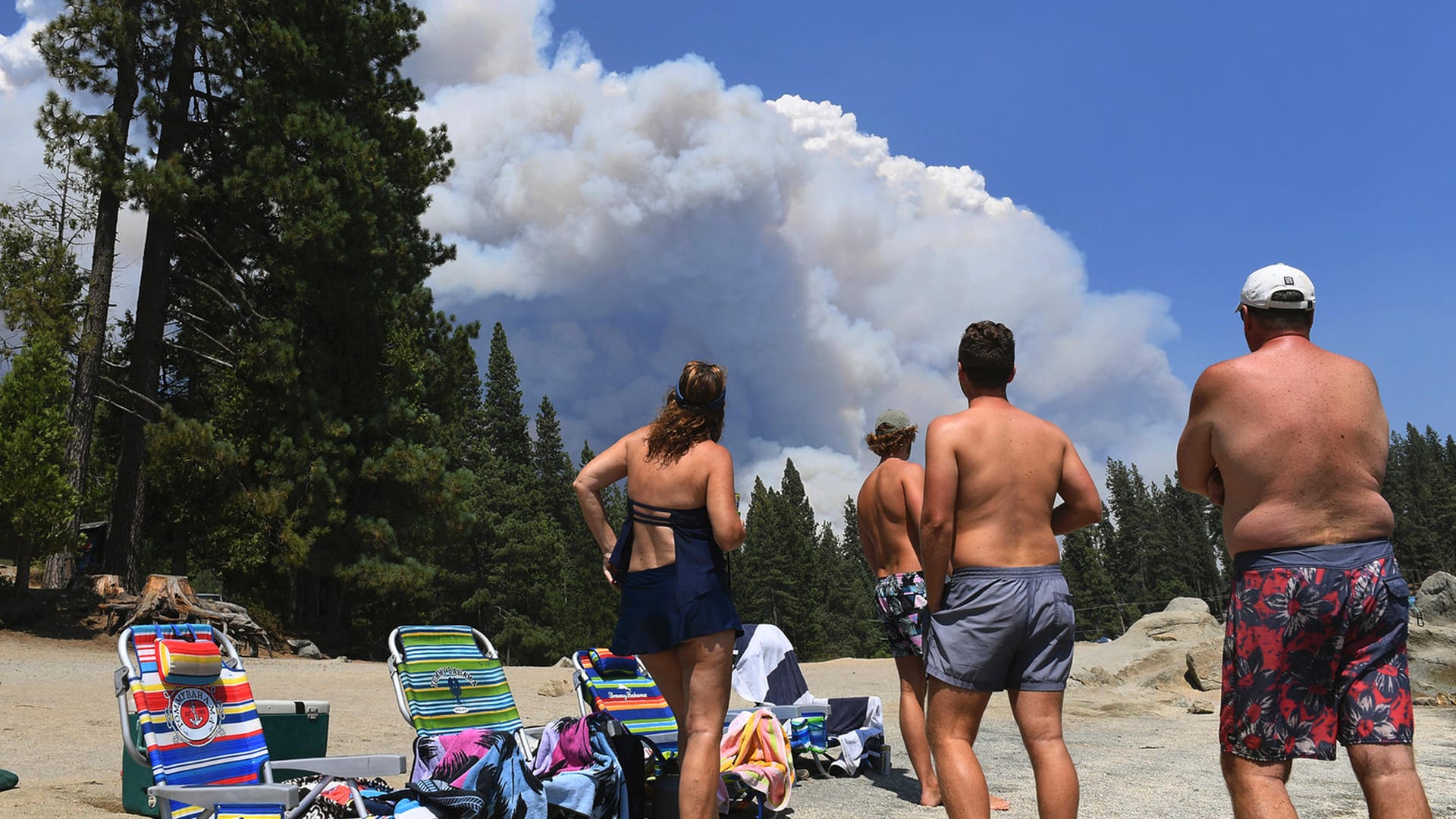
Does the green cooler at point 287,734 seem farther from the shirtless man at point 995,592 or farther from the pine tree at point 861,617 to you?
the pine tree at point 861,617

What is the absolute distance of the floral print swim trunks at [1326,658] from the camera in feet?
8.32

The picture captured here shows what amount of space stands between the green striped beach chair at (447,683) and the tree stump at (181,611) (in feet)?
38.2

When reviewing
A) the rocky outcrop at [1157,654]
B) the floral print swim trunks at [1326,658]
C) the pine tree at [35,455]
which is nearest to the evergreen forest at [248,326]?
the pine tree at [35,455]

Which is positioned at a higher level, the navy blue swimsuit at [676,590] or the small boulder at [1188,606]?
the navy blue swimsuit at [676,590]

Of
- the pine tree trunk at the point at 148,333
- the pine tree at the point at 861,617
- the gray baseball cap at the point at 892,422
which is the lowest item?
the pine tree at the point at 861,617

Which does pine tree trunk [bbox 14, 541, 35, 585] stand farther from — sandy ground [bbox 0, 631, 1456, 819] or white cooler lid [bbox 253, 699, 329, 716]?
white cooler lid [bbox 253, 699, 329, 716]

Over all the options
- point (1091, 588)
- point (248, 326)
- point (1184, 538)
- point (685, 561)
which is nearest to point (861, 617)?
point (1091, 588)

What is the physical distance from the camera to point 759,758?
191 inches

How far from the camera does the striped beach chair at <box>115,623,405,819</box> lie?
372 cm

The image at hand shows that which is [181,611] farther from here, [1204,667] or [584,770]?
[1204,667]

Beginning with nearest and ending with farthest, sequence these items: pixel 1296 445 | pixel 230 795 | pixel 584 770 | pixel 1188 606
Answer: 1. pixel 1296 445
2. pixel 230 795
3. pixel 584 770
4. pixel 1188 606

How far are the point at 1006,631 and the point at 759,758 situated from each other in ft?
7.14

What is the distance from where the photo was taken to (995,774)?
5.82m

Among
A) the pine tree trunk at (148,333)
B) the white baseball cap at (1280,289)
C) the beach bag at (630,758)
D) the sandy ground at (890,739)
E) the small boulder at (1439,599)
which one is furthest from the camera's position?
the pine tree trunk at (148,333)
